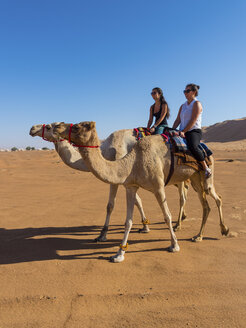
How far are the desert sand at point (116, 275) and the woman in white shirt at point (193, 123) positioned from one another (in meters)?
1.76

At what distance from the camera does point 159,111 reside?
5.55 meters

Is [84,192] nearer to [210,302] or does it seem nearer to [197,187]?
[197,187]

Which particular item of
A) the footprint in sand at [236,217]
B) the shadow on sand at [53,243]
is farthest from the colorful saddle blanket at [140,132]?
the footprint in sand at [236,217]

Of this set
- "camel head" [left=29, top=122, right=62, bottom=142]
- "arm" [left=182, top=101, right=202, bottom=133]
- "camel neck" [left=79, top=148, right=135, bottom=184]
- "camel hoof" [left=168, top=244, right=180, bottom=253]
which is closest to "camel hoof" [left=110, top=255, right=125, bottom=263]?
"camel hoof" [left=168, top=244, right=180, bottom=253]

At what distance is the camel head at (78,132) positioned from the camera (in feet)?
11.8

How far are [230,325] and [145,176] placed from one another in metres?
2.28

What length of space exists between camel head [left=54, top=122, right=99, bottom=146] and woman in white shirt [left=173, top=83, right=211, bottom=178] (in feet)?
6.07

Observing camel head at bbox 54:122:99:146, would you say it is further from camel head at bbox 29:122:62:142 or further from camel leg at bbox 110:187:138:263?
camel leg at bbox 110:187:138:263

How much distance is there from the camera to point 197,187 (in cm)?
519

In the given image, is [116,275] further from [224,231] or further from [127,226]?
[224,231]

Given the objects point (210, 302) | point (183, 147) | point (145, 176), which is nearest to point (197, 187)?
point (183, 147)

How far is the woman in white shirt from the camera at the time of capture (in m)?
4.49

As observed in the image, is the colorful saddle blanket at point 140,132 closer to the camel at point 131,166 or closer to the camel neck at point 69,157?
the camel at point 131,166

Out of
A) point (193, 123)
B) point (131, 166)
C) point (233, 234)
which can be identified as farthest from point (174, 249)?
point (193, 123)
